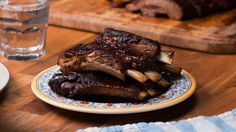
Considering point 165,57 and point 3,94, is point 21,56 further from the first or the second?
point 165,57

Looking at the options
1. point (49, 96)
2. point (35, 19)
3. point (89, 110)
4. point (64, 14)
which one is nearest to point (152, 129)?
point (89, 110)

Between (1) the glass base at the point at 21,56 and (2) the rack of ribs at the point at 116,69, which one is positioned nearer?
(2) the rack of ribs at the point at 116,69

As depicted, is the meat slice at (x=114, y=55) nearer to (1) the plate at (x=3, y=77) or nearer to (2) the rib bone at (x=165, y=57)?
(2) the rib bone at (x=165, y=57)

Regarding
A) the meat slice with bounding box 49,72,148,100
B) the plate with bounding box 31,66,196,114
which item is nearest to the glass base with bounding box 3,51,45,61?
the plate with bounding box 31,66,196,114

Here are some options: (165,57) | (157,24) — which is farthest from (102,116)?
(157,24)

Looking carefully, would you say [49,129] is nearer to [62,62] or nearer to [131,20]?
[62,62]

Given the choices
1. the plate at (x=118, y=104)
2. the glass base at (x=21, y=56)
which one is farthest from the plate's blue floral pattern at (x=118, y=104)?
the glass base at (x=21, y=56)

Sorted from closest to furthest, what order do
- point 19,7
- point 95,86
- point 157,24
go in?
point 95,86 < point 19,7 < point 157,24
